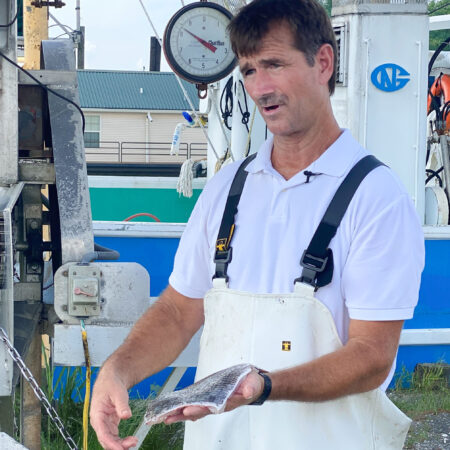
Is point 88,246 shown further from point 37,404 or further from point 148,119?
point 148,119

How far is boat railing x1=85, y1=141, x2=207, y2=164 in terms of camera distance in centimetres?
3706

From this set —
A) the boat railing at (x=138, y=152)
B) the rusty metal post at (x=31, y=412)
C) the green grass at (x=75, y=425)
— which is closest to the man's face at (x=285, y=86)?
the rusty metal post at (x=31, y=412)

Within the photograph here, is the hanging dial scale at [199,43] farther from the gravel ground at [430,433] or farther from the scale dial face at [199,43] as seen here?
the gravel ground at [430,433]

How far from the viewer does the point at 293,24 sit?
8.08 ft

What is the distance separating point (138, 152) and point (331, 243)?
36.4 m

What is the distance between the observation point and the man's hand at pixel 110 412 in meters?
2.28

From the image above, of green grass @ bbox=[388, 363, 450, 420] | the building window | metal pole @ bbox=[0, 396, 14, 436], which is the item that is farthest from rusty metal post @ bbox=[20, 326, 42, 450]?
the building window

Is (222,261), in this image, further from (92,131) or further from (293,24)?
(92,131)

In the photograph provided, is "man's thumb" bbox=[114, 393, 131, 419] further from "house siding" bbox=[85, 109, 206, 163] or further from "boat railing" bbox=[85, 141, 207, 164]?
"house siding" bbox=[85, 109, 206, 163]

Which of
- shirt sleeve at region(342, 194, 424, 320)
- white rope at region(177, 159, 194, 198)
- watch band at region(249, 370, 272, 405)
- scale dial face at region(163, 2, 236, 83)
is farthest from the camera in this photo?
white rope at region(177, 159, 194, 198)

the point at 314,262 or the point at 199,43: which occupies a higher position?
the point at 199,43

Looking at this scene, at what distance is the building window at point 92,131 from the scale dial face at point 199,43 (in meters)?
32.0

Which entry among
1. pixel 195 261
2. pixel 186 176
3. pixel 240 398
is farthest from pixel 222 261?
pixel 186 176

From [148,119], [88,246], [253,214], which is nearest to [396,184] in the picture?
[253,214]
